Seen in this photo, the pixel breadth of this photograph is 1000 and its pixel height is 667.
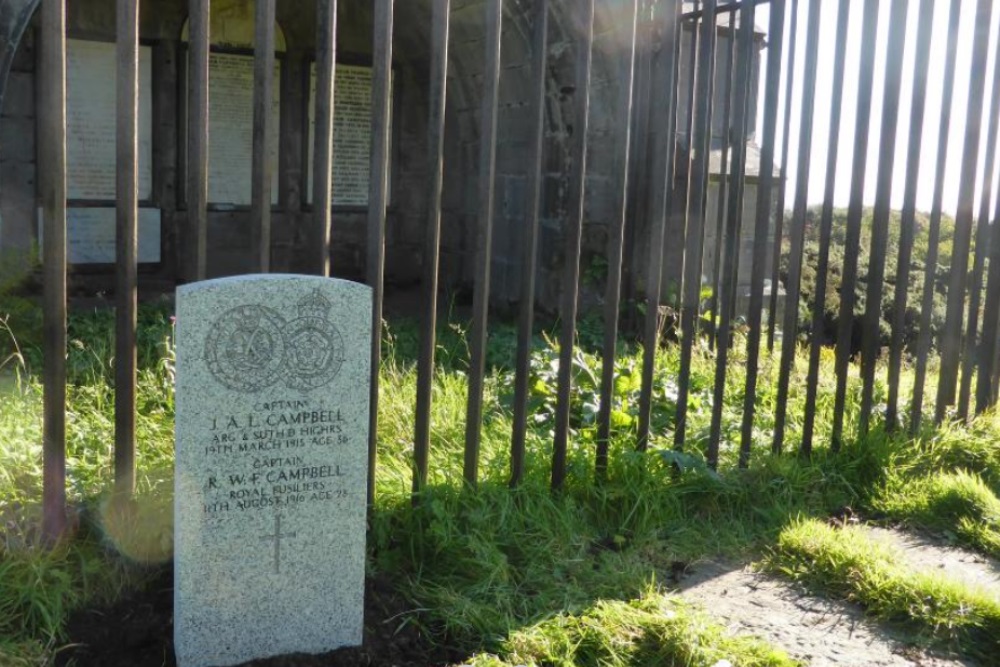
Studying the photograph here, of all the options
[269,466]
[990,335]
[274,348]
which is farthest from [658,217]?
[990,335]

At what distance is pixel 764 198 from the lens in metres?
4.86

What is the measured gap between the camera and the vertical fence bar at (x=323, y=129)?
3.51m

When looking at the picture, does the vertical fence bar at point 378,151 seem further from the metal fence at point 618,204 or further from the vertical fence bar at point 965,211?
the vertical fence bar at point 965,211

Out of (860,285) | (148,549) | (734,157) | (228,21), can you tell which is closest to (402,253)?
(228,21)

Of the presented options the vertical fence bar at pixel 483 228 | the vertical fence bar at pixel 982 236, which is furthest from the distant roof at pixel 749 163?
the vertical fence bar at pixel 483 228

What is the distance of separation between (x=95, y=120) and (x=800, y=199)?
22.0 feet

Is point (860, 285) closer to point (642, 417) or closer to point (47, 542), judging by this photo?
point (642, 417)

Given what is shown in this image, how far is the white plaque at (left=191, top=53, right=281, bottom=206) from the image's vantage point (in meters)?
9.73

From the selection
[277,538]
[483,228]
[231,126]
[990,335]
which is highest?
[231,126]

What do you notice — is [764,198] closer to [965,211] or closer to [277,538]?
[965,211]

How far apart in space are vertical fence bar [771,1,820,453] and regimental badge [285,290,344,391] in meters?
2.53

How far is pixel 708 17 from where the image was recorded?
15.8 ft

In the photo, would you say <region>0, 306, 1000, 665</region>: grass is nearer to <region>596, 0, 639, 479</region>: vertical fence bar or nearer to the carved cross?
<region>596, 0, 639, 479</region>: vertical fence bar

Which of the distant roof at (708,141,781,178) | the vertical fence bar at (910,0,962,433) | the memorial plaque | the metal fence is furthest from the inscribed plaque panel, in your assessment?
the vertical fence bar at (910,0,962,433)
